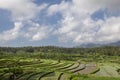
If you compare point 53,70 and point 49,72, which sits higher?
point 53,70

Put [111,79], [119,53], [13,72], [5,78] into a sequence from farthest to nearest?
[119,53] → [13,72] → [111,79] → [5,78]

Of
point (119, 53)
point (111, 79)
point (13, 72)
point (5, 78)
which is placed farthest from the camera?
point (119, 53)

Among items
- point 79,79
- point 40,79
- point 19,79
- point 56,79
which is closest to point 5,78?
point 19,79

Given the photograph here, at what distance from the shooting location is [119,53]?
154250 millimetres

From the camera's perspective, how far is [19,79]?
1599 inches

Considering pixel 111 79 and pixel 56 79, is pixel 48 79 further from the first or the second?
pixel 111 79

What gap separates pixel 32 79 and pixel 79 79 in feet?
26.0

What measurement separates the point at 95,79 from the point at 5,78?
1549 cm

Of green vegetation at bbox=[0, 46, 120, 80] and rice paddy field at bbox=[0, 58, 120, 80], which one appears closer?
rice paddy field at bbox=[0, 58, 120, 80]

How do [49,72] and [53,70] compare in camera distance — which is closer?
[49,72]

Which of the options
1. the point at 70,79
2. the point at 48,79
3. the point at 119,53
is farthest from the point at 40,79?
the point at 119,53

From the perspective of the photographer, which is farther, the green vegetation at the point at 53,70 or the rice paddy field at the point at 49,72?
the green vegetation at the point at 53,70

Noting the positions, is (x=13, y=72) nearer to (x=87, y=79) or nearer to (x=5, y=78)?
(x=5, y=78)

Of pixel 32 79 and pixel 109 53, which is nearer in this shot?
pixel 32 79
